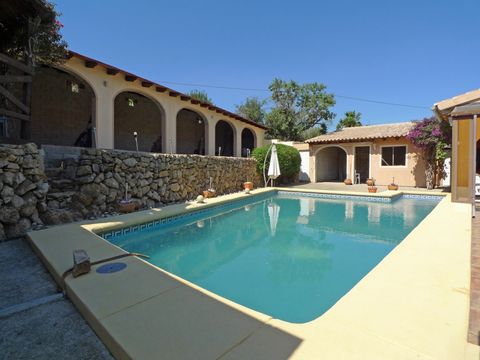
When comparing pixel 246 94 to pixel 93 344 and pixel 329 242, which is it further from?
pixel 93 344

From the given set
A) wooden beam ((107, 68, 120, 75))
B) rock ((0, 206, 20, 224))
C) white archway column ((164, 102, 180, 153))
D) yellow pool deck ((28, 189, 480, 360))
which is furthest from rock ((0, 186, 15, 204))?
white archway column ((164, 102, 180, 153))

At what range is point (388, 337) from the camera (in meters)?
2.26

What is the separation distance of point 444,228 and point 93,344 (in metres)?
6.71

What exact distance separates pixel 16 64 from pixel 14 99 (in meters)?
0.76

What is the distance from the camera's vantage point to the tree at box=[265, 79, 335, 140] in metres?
27.2

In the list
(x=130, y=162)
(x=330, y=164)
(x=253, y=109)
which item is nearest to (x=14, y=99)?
(x=130, y=162)

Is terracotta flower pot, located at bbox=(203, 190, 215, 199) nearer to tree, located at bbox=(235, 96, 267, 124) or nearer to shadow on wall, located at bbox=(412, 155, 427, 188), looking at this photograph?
shadow on wall, located at bbox=(412, 155, 427, 188)

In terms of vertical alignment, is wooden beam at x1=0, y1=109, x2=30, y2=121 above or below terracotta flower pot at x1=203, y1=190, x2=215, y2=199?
above

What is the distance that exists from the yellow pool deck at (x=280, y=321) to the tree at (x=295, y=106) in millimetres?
24371

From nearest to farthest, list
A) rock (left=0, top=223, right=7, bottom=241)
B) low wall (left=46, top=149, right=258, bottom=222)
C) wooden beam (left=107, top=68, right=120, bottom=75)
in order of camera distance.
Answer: rock (left=0, top=223, right=7, bottom=241) < low wall (left=46, top=149, right=258, bottom=222) < wooden beam (left=107, top=68, right=120, bottom=75)

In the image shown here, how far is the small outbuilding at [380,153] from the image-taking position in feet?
52.6

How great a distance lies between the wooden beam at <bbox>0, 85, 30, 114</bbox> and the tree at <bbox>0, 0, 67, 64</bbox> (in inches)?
40.3

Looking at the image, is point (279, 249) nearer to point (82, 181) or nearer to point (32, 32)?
point (82, 181)

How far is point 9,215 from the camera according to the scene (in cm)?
547
